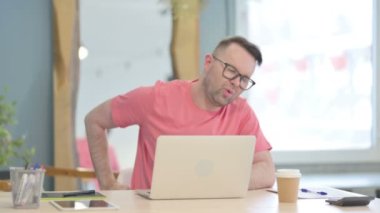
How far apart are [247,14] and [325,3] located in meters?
0.64

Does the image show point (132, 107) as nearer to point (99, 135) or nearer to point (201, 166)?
point (99, 135)

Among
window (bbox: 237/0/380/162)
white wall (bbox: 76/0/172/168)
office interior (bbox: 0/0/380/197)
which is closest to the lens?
office interior (bbox: 0/0/380/197)

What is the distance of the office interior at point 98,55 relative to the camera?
14.6ft

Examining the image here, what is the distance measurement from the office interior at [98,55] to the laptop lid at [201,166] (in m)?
2.09

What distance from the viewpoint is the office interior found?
4453 mm

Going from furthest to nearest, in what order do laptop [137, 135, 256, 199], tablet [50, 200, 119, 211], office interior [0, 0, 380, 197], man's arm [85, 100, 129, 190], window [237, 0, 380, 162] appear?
window [237, 0, 380, 162], office interior [0, 0, 380, 197], man's arm [85, 100, 129, 190], laptop [137, 135, 256, 199], tablet [50, 200, 119, 211]

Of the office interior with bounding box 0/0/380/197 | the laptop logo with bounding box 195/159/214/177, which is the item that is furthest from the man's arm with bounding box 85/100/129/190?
the office interior with bounding box 0/0/380/197

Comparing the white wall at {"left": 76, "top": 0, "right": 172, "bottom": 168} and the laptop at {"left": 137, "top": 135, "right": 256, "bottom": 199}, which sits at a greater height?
the white wall at {"left": 76, "top": 0, "right": 172, "bottom": 168}

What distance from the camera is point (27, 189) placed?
7.39ft

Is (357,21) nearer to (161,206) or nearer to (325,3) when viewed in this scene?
(325,3)

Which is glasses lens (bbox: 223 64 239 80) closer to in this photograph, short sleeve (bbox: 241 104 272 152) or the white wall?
short sleeve (bbox: 241 104 272 152)

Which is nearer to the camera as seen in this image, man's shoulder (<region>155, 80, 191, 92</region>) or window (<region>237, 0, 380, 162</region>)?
man's shoulder (<region>155, 80, 191, 92</region>)

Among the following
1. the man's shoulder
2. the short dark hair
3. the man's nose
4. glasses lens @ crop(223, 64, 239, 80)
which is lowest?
the man's shoulder

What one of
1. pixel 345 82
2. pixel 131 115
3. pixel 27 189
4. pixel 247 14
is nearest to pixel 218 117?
pixel 131 115
